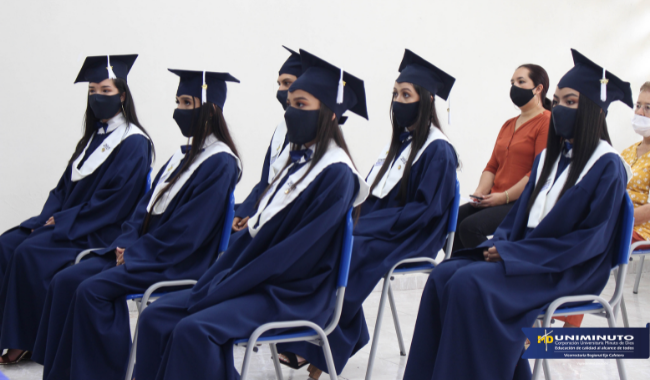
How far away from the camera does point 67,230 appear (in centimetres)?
340

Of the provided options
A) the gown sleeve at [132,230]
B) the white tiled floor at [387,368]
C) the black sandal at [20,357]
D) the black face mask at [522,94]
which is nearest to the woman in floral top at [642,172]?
the black face mask at [522,94]

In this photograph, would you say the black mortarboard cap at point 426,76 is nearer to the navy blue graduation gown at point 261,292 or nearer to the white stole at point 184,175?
the white stole at point 184,175

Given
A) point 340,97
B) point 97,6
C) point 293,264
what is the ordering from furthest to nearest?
point 97,6
point 340,97
point 293,264

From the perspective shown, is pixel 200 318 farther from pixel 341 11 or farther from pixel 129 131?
pixel 341 11

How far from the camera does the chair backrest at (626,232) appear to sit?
241cm

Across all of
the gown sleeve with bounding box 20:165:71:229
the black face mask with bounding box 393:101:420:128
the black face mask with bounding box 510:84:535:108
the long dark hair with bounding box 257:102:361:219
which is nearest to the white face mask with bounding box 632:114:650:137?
the black face mask with bounding box 510:84:535:108

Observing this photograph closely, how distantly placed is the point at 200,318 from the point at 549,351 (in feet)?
4.10

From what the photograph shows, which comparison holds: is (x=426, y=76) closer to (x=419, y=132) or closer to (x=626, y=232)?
(x=419, y=132)

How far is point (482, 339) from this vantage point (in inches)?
88.7

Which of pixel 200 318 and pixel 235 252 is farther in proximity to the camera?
pixel 235 252

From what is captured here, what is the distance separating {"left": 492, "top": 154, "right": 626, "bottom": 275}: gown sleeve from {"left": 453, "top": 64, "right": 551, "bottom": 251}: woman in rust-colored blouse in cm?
143

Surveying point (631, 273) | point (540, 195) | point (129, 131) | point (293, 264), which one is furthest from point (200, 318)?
point (631, 273)

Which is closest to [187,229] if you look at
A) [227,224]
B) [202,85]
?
[227,224]

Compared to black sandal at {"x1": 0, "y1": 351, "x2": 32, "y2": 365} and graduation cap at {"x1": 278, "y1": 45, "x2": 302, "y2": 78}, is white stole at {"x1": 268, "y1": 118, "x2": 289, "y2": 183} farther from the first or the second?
black sandal at {"x1": 0, "y1": 351, "x2": 32, "y2": 365}
